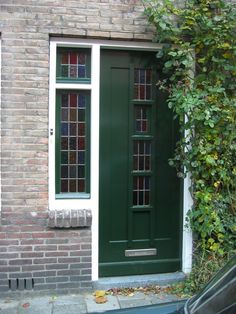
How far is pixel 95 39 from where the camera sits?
530 centimetres

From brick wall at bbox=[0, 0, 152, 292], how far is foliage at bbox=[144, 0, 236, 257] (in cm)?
69

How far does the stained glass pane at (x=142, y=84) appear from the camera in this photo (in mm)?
5605

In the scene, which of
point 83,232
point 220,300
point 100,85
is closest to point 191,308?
point 220,300

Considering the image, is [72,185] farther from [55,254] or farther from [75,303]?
[75,303]

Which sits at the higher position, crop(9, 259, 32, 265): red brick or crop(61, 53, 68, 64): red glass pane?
crop(61, 53, 68, 64): red glass pane

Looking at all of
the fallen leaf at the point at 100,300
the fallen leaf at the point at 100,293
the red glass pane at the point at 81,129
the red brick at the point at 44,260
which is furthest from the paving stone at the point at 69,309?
the red glass pane at the point at 81,129

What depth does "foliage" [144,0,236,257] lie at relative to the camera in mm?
5176

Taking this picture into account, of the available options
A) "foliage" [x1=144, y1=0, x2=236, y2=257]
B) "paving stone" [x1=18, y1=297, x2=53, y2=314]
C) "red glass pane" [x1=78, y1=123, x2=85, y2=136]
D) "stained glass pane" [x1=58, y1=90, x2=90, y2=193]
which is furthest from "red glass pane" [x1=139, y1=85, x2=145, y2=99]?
"paving stone" [x1=18, y1=297, x2=53, y2=314]

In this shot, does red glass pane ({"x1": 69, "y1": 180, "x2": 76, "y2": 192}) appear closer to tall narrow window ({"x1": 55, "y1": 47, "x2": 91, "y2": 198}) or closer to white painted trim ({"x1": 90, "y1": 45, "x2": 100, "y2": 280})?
tall narrow window ({"x1": 55, "y1": 47, "x2": 91, "y2": 198})

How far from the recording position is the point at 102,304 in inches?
198

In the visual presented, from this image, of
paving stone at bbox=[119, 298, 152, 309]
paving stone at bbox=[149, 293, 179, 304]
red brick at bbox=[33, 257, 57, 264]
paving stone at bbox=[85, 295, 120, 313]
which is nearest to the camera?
paving stone at bbox=[85, 295, 120, 313]

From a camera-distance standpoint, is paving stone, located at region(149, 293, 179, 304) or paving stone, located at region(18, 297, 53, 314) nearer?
paving stone, located at region(18, 297, 53, 314)

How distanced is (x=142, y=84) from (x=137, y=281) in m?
2.38

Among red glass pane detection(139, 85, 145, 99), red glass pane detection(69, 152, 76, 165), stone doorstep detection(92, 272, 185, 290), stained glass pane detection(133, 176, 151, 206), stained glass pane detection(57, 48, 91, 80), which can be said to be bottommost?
stone doorstep detection(92, 272, 185, 290)
